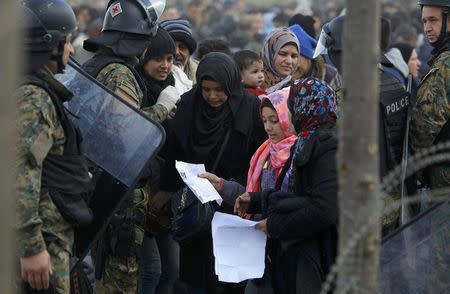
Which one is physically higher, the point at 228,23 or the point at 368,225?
the point at 368,225

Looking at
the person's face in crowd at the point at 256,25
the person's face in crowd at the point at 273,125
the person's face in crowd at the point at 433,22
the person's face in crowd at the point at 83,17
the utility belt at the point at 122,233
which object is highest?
the person's face in crowd at the point at 433,22

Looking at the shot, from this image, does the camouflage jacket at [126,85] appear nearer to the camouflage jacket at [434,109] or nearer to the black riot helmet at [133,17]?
the black riot helmet at [133,17]

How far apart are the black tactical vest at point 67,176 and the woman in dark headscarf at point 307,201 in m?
0.95

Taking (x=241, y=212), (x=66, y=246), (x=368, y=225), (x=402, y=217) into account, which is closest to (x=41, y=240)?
(x=66, y=246)

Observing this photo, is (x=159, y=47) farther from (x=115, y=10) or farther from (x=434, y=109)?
(x=434, y=109)

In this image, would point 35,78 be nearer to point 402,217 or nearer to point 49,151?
point 49,151

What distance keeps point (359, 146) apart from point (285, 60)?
439 cm

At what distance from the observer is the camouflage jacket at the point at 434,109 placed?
5.97m

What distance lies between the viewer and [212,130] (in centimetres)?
616

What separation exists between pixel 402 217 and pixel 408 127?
0.55m

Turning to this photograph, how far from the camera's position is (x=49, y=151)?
4.65m

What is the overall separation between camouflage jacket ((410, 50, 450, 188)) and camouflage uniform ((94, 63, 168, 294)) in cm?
151

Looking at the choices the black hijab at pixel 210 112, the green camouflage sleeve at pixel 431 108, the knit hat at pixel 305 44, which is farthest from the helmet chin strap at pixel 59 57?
the knit hat at pixel 305 44

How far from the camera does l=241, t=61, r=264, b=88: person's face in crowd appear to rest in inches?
290
